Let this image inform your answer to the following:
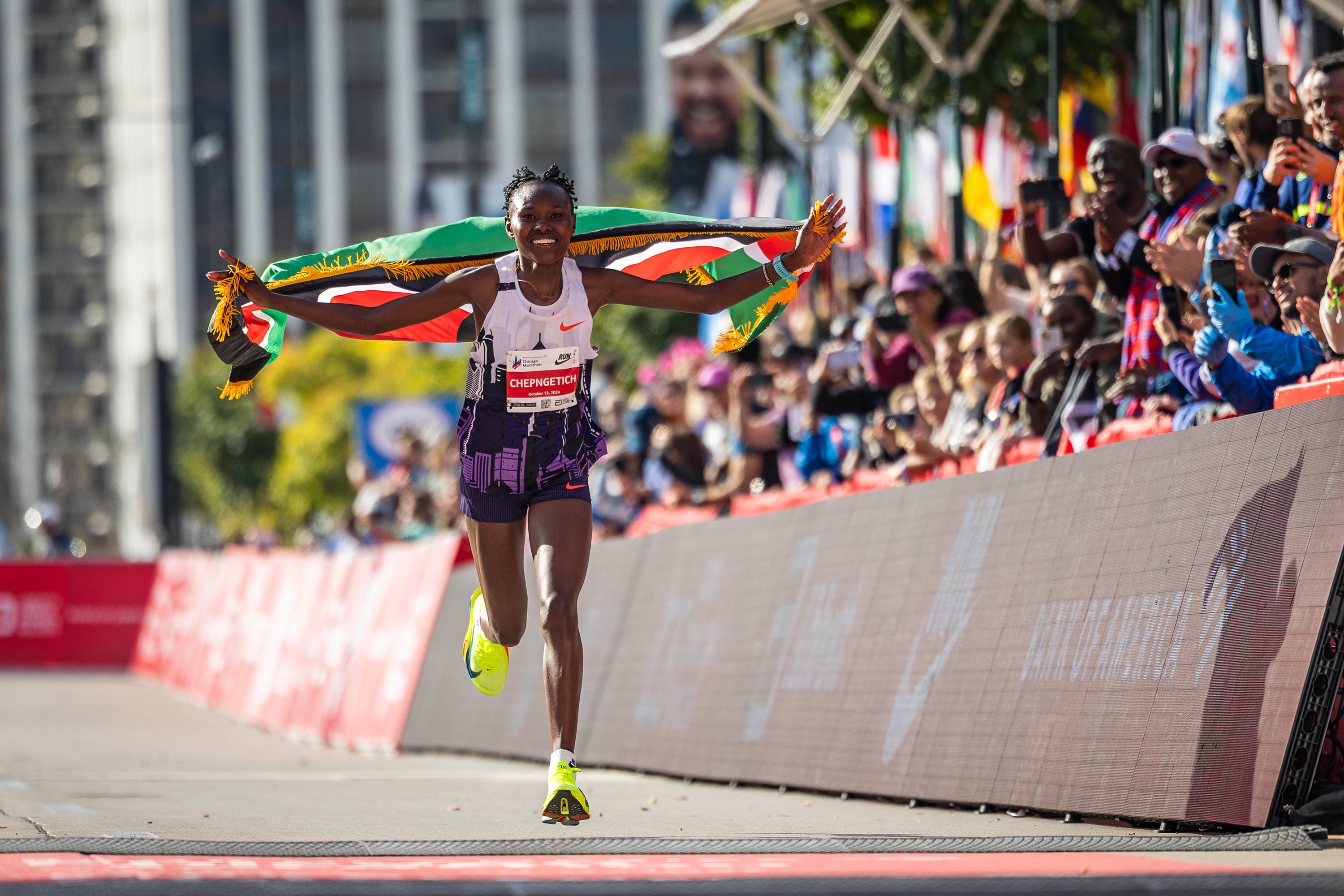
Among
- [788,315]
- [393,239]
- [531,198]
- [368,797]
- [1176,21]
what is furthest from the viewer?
[788,315]

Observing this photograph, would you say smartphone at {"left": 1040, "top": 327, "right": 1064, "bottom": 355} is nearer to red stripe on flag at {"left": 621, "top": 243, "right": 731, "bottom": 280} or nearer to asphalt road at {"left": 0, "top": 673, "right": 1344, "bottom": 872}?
red stripe on flag at {"left": 621, "top": 243, "right": 731, "bottom": 280}

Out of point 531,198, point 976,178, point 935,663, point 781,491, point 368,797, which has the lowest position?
point 368,797

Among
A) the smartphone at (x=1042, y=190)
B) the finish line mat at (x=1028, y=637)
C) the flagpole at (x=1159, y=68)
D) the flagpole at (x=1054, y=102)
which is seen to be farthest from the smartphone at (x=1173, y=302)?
the flagpole at (x=1054, y=102)

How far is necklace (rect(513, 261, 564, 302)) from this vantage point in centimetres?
722

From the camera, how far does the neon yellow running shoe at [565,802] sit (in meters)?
6.80

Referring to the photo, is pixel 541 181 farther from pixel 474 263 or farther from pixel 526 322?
pixel 474 263

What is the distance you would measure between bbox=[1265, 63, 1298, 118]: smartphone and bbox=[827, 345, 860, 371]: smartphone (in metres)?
4.10

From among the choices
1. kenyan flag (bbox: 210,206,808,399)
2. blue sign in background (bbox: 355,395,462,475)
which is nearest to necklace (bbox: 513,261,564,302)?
kenyan flag (bbox: 210,206,808,399)

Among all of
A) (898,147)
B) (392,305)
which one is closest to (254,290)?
(392,305)

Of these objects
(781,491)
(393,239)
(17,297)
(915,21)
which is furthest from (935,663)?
(17,297)

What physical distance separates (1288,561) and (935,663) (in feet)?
6.85

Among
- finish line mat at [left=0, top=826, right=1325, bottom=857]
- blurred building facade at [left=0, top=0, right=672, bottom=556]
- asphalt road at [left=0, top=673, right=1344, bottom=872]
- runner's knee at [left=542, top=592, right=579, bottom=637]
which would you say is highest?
blurred building facade at [left=0, top=0, right=672, bottom=556]

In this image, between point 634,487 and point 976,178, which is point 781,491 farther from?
point 976,178

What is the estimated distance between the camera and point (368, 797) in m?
8.87
